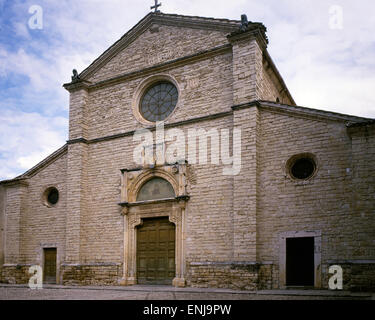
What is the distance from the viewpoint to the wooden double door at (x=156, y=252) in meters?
14.0

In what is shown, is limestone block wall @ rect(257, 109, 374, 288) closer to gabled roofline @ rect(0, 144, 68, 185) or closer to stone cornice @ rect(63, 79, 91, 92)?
stone cornice @ rect(63, 79, 91, 92)

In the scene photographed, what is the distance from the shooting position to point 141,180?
48.5ft

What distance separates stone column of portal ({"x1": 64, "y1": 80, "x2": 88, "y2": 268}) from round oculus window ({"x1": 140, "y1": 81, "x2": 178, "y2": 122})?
2573mm

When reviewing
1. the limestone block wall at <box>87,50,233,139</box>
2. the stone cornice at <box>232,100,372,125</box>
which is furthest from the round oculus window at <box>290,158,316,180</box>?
the limestone block wall at <box>87,50,233,139</box>

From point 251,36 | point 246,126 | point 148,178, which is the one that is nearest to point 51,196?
point 148,178

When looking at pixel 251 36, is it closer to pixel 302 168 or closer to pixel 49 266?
pixel 302 168

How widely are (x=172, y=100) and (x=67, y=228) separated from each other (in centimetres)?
596

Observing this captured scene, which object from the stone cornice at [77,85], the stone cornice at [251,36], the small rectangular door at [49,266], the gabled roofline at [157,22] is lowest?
the small rectangular door at [49,266]

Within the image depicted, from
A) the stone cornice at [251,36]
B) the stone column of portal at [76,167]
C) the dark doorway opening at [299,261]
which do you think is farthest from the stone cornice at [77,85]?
the dark doorway opening at [299,261]

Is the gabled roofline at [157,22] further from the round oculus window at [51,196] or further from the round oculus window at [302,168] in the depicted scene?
the round oculus window at [302,168]

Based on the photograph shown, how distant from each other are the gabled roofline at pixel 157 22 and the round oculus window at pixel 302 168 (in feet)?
16.2

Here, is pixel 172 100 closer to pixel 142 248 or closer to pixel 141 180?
pixel 141 180

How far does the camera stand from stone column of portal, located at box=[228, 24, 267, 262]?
12.4 meters
